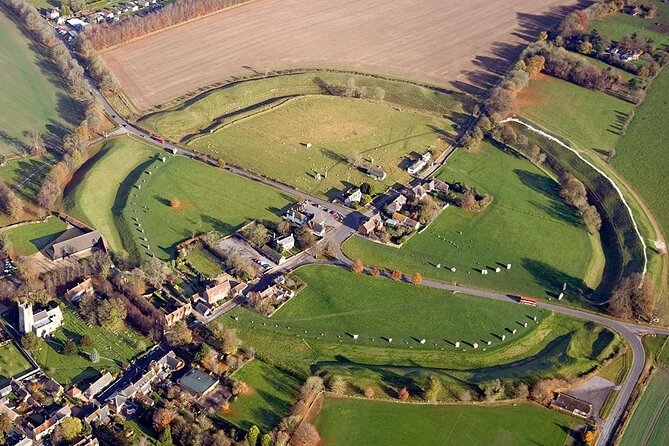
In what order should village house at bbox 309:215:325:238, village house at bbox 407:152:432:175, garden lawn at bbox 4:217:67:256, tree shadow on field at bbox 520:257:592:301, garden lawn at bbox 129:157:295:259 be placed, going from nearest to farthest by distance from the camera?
1. tree shadow on field at bbox 520:257:592:301
2. garden lawn at bbox 4:217:67:256
3. garden lawn at bbox 129:157:295:259
4. village house at bbox 309:215:325:238
5. village house at bbox 407:152:432:175

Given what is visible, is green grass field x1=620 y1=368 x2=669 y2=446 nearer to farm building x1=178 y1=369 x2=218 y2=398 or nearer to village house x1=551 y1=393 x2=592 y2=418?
village house x1=551 y1=393 x2=592 y2=418

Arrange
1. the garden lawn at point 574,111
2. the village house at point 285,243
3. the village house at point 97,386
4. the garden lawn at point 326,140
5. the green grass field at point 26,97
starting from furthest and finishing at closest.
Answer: the garden lawn at point 574,111 → the green grass field at point 26,97 → the garden lawn at point 326,140 → the village house at point 285,243 → the village house at point 97,386

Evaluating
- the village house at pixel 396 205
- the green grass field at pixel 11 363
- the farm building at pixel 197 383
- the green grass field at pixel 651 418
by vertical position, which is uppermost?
the green grass field at pixel 11 363

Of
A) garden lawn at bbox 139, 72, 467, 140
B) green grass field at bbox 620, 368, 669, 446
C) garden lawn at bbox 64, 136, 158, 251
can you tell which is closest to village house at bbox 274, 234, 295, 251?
garden lawn at bbox 64, 136, 158, 251

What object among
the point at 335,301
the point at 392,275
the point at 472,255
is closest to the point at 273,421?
the point at 335,301

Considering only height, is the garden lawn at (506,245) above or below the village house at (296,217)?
below

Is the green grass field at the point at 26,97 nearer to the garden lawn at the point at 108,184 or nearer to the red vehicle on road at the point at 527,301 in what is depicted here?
the garden lawn at the point at 108,184

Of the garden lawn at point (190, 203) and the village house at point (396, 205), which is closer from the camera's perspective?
the garden lawn at point (190, 203)

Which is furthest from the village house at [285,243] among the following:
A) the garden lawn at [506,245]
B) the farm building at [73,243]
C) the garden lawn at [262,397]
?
the farm building at [73,243]
